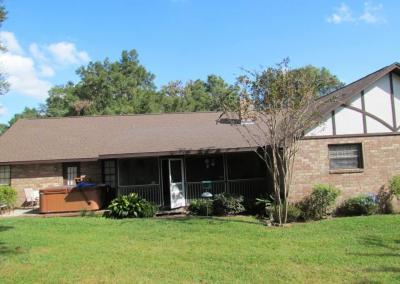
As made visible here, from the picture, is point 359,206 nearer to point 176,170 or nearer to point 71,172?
point 176,170

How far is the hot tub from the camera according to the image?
17.2 metres

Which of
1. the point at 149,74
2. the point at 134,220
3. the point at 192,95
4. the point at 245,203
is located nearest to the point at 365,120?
the point at 245,203

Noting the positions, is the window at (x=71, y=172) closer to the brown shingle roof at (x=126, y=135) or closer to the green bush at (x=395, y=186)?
the brown shingle roof at (x=126, y=135)

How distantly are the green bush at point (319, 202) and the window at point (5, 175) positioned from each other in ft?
45.9

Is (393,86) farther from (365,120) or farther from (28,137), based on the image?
(28,137)

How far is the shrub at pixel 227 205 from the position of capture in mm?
15778

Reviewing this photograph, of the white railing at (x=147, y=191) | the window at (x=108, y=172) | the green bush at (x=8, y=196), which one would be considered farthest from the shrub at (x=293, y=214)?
the green bush at (x=8, y=196)

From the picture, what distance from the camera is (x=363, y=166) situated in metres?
15.5

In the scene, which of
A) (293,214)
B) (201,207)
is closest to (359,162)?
(293,214)

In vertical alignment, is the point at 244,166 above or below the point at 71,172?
below

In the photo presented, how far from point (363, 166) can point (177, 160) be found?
7454 millimetres

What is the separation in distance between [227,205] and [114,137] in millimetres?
8759

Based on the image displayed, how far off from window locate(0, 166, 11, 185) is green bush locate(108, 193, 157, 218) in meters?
7.52

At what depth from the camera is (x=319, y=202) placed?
14562 millimetres
